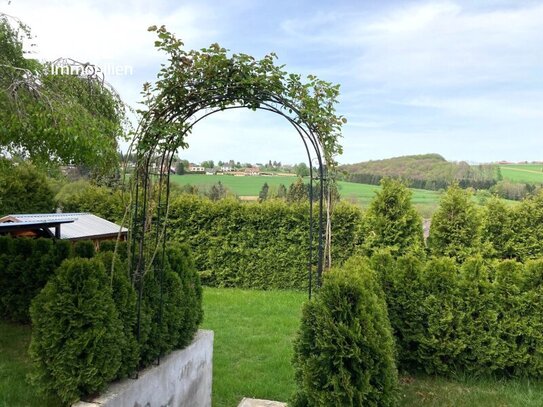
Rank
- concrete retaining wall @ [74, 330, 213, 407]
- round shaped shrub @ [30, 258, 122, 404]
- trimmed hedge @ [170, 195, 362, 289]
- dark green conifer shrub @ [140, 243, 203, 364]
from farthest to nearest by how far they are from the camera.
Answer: trimmed hedge @ [170, 195, 362, 289], dark green conifer shrub @ [140, 243, 203, 364], concrete retaining wall @ [74, 330, 213, 407], round shaped shrub @ [30, 258, 122, 404]

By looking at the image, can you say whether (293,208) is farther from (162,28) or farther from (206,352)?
(162,28)

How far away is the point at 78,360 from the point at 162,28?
6.80 feet

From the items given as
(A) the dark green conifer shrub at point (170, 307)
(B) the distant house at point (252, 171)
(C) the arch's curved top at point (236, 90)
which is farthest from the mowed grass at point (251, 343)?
(B) the distant house at point (252, 171)

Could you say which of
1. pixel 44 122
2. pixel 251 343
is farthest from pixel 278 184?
pixel 44 122

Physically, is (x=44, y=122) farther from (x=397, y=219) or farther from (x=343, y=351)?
(x=397, y=219)

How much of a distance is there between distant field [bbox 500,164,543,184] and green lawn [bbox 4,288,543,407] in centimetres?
620

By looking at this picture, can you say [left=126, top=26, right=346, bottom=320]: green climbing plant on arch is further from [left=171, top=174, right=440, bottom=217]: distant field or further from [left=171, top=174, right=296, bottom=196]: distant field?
[left=171, top=174, right=296, bottom=196]: distant field

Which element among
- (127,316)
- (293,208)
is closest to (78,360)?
(127,316)

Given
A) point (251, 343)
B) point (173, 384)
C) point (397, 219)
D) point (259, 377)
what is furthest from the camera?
point (397, 219)

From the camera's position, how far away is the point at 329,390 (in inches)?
91.0

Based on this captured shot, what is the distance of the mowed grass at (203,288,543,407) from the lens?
10.8 ft

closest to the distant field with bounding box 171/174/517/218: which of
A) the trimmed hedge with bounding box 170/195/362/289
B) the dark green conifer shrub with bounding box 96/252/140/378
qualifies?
the trimmed hedge with bounding box 170/195/362/289

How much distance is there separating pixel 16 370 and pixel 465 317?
162 inches

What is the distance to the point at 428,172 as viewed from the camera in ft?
29.8
